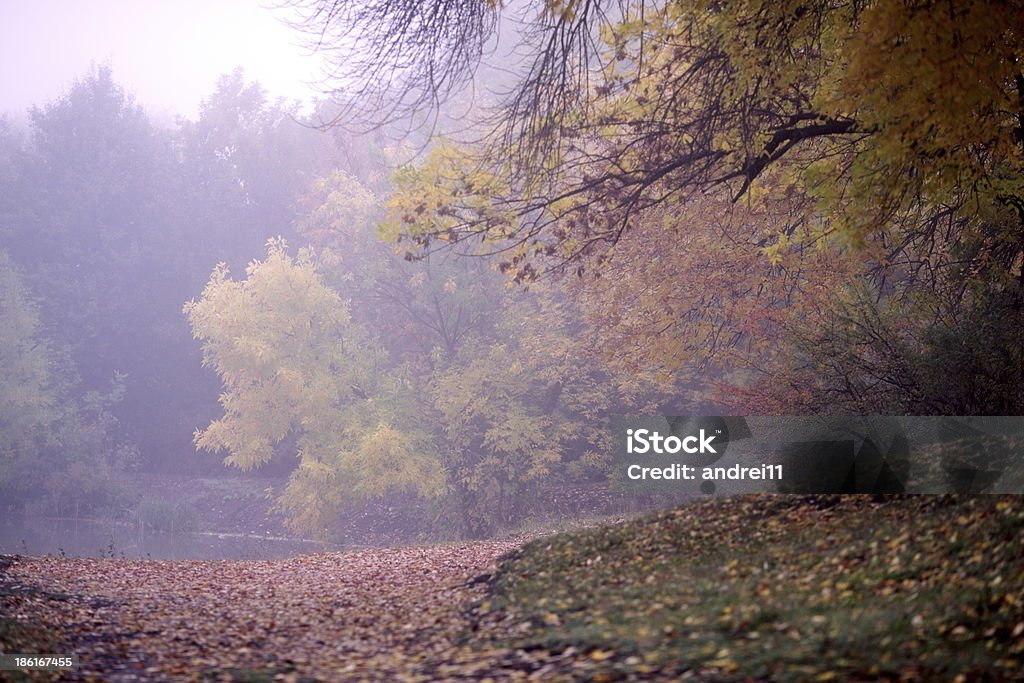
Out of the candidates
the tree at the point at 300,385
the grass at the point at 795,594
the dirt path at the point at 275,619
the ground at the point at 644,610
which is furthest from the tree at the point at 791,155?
the tree at the point at 300,385

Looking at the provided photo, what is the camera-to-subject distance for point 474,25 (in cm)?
794

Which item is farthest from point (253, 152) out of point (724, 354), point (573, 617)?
point (573, 617)

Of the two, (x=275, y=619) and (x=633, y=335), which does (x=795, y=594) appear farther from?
(x=633, y=335)

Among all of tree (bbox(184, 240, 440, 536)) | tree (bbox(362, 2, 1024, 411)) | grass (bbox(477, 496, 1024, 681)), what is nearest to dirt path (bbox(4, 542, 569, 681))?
grass (bbox(477, 496, 1024, 681))

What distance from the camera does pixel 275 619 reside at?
25.5 feet

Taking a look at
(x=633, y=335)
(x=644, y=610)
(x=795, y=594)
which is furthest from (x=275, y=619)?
(x=633, y=335)

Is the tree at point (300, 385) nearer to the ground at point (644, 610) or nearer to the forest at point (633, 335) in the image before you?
the forest at point (633, 335)

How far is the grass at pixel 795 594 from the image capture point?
4406 millimetres

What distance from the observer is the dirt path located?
5.68 metres

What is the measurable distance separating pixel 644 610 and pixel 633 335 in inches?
369

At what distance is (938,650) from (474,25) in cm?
625

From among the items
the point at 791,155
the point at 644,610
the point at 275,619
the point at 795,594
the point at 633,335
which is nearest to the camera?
the point at 795,594

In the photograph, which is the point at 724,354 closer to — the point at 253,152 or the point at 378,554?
the point at 378,554

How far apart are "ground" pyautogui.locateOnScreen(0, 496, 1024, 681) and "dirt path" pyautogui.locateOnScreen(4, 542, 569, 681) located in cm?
3
